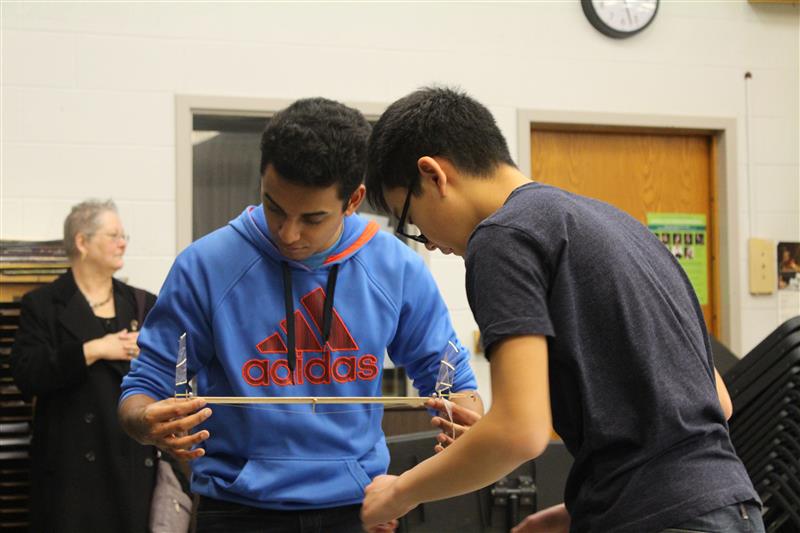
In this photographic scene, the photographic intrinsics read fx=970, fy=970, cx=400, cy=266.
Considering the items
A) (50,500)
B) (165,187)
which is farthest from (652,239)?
(165,187)

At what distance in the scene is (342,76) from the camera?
407 cm

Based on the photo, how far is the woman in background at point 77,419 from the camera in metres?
3.06

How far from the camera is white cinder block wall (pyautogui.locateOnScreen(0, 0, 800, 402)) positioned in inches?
148

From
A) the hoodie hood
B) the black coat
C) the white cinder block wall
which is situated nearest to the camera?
the hoodie hood

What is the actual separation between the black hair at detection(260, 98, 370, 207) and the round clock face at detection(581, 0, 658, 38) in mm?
2910

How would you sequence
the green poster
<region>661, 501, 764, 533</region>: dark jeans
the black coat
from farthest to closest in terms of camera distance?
the green poster
the black coat
<region>661, 501, 764, 533</region>: dark jeans

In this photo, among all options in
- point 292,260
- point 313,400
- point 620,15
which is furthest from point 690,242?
point 313,400

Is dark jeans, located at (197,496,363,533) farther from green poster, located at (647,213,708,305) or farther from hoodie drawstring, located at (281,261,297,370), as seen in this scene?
green poster, located at (647,213,708,305)

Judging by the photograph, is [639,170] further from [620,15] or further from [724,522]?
[724,522]

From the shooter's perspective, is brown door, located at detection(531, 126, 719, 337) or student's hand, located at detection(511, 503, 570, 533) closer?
student's hand, located at detection(511, 503, 570, 533)

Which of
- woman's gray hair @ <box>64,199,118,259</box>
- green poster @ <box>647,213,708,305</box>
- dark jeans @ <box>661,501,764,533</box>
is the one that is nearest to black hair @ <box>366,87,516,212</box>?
dark jeans @ <box>661,501,764,533</box>

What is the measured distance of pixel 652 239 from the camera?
1.31 metres

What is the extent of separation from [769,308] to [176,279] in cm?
355

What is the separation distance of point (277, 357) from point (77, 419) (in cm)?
171
